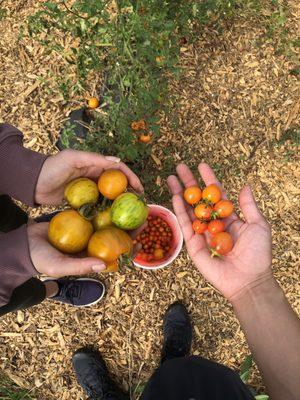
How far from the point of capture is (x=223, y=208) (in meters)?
2.91

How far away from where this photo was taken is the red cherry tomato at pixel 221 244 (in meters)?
2.69

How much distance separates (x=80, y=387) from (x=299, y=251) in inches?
98.0

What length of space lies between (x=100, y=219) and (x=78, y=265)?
479mm

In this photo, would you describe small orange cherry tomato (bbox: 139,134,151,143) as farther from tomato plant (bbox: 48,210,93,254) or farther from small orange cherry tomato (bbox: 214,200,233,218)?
tomato plant (bbox: 48,210,93,254)

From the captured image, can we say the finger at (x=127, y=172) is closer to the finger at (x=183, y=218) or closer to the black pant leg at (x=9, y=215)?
the finger at (x=183, y=218)

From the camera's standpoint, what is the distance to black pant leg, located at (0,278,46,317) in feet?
8.80

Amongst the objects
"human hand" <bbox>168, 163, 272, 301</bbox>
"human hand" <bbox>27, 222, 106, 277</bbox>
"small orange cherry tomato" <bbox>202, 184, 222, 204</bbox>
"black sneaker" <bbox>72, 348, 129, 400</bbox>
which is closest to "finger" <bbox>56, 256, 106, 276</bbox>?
"human hand" <bbox>27, 222, 106, 277</bbox>

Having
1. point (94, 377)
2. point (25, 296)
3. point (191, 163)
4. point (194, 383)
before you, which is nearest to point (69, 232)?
point (25, 296)

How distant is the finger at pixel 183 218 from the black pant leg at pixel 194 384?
3.30ft

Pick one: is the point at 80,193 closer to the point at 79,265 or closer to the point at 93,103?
the point at 79,265

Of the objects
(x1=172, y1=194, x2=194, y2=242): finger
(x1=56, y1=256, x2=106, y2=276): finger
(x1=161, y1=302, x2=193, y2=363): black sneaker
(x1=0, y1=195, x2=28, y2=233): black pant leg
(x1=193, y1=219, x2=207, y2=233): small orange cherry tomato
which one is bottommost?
(x1=161, y1=302, x2=193, y2=363): black sneaker

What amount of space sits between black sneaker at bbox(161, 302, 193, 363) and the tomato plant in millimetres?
1493

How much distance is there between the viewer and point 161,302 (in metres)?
3.79

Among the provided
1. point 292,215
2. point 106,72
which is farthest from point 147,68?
point 292,215
